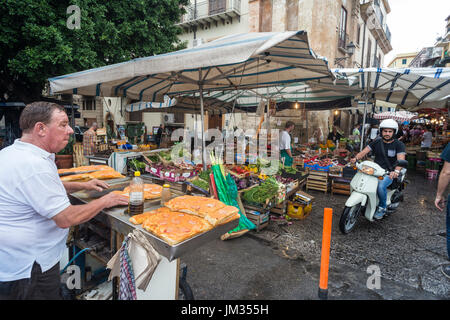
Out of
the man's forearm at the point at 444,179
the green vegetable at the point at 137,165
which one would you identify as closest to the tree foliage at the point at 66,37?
the green vegetable at the point at 137,165

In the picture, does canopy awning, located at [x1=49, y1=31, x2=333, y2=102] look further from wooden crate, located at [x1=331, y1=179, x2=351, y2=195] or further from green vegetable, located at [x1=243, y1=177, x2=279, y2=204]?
wooden crate, located at [x1=331, y1=179, x2=351, y2=195]

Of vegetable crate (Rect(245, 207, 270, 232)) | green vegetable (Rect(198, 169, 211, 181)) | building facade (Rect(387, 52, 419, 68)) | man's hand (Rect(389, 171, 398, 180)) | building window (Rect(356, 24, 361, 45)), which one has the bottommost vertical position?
vegetable crate (Rect(245, 207, 270, 232))

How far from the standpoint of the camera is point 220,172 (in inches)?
176

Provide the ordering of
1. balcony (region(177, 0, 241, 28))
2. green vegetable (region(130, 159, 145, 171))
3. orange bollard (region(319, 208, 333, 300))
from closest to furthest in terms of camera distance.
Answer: orange bollard (region(319, 208, 333, 300)) < green vegetable (region(130, 159, 145, 171)) < balcony (region(177, 0, 241, 28))

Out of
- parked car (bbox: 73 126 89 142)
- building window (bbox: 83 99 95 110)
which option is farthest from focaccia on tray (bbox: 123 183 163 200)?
building window (bbox: 83 99 95 110)

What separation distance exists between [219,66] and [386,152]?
3865 mm

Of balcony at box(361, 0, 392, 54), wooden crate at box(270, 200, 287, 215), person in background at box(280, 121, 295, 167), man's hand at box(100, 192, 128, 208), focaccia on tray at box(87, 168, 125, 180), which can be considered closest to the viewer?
man's hand at box(100, 192, 128, 208)

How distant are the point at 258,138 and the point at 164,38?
8360 millimetres

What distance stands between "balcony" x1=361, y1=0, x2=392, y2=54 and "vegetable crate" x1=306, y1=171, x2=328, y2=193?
59.7 feet

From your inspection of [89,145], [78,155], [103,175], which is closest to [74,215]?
[103,175]

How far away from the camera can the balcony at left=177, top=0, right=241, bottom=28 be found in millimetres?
17000

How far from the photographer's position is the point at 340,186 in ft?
24.2

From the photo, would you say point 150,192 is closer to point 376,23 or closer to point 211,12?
point 211,12

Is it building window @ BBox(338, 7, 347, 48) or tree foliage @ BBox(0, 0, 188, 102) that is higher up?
building window @ BBox(338, 7, 347, 48)
